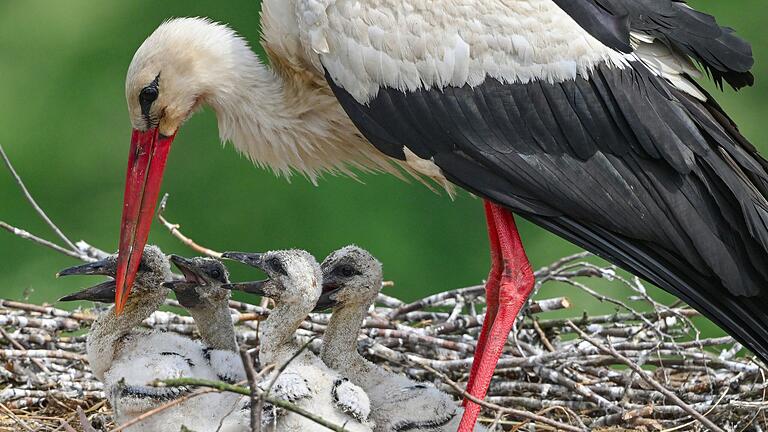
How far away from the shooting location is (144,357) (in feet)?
13.1

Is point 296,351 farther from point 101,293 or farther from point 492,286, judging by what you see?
point 492,286

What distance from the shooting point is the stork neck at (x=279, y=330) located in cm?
400

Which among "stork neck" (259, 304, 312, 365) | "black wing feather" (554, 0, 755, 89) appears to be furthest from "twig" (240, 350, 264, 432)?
"black wing feather" (554, 0, 755, 89)

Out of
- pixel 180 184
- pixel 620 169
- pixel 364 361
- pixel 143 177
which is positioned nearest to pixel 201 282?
pixel 143 177

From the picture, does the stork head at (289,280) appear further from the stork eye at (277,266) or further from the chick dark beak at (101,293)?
the chick dark beak at (101,293)

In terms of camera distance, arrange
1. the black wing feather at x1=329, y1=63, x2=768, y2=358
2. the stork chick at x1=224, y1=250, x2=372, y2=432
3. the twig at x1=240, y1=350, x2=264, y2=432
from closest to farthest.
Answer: the twig at x1=240, y1=350, x2=264, y2=432 < the stork chick at x1=224, y1=250, x2=372, y2=432 < the black wing feather at x1=329, y1=63, x2=768, y2=358

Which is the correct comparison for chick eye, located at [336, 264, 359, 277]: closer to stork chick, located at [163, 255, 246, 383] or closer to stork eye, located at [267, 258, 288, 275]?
stork eye, located at [267, 258, 288, 275]

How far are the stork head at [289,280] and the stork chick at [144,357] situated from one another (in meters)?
0.27

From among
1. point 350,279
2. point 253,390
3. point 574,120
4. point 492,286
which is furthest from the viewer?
point 492,286

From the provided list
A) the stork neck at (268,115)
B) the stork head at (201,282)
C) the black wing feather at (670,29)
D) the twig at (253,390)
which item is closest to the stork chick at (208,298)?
the stork head at (201,282)

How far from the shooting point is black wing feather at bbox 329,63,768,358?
3.95 meters

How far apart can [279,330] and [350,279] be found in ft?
0.96

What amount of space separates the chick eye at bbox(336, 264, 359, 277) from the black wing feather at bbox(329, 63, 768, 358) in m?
0.41

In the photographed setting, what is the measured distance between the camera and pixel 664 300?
802 centimetres
